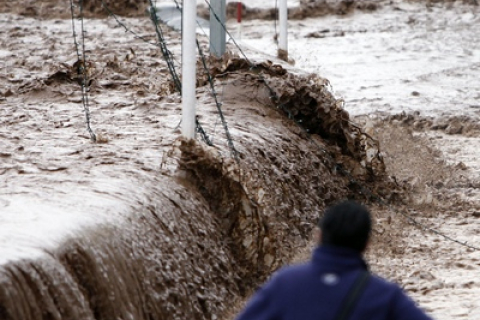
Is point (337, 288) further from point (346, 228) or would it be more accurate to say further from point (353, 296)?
point (346, 228)

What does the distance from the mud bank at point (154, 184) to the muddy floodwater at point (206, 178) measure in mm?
15

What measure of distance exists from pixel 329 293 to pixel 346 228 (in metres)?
0.22

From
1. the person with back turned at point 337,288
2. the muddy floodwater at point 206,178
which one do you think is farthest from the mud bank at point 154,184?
the person with back turned at point 337,288

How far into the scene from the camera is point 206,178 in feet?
23.2

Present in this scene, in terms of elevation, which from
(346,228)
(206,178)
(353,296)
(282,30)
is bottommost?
(206,178)

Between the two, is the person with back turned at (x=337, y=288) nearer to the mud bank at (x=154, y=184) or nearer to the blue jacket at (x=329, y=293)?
the blue jacket at (x=329, y=293)

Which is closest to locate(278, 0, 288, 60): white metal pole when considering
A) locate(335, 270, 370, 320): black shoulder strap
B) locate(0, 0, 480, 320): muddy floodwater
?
locate(0, 0, 480, 320): muddy floodwater

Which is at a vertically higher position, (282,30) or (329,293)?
(329,293)

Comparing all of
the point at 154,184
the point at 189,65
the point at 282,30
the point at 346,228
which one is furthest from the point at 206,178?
the point at 282,30

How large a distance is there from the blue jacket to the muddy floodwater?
1.71 m

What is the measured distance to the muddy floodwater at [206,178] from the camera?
5.34 m

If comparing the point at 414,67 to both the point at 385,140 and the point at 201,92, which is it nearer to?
the point at 385,140

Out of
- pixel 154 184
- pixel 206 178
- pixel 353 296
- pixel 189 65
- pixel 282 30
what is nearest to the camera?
pixel 353 296

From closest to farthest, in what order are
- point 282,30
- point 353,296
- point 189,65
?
point 353,296 → point 189,65 → point 282,30
